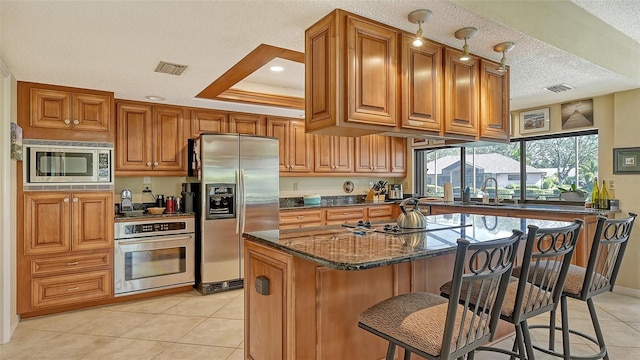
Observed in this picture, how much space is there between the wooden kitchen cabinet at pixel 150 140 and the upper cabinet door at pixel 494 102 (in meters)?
3.28

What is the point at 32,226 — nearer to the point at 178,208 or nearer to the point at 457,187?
the point at 178,208

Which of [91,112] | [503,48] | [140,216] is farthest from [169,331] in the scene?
[503,48]

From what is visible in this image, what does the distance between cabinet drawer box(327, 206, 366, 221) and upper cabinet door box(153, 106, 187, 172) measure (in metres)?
2.09

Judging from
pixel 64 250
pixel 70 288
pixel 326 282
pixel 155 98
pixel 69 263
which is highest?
pixel 155 98

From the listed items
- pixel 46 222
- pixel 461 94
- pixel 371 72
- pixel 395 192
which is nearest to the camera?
pixel 371 72

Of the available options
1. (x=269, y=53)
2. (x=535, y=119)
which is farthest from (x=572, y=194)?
(x=269, y=53)

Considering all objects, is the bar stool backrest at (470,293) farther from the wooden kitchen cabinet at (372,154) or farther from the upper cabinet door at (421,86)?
the wooden kitchen cabinet at (372,154)

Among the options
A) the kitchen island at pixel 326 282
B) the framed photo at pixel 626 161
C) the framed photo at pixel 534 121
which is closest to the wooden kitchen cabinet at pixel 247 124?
the kitchen island at pixel 326 282

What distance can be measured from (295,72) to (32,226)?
2871 mm

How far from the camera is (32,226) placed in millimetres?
3248

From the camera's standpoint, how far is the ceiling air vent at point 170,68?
2854mm

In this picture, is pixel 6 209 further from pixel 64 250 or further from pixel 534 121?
pixel 534 121

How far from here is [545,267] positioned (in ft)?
5.79

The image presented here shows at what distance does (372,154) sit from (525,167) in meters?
2.20
